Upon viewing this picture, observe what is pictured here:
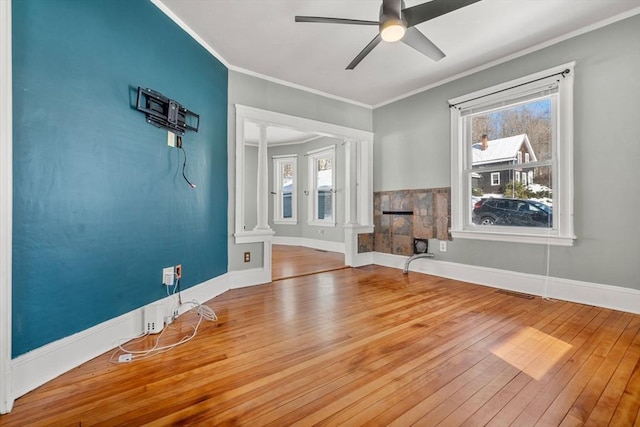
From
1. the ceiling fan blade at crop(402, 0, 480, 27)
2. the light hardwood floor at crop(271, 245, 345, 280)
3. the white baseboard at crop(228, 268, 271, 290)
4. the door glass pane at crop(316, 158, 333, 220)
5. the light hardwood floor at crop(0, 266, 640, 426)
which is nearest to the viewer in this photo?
the light hardwood floor at crop(0, 266, 640, 426)

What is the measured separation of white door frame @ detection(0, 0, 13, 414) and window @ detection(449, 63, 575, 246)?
3.96 metres

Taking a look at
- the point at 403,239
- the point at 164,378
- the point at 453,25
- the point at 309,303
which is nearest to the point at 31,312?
the point at 164,378

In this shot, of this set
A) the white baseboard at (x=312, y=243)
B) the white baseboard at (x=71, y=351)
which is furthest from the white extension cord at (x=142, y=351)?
the white baseboard at (x=312, y=243)

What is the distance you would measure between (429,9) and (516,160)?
2.10 meters

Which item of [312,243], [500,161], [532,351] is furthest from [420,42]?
[312,243]

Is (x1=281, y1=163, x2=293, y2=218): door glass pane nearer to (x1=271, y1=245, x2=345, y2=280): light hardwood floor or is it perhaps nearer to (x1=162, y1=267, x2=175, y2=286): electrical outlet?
(x1=271, y1=245, x2=345, y2=280): light hardwood floor

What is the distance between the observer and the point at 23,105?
4.68 feet

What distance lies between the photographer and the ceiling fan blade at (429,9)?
1840mm

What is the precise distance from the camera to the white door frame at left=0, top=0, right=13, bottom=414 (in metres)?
1.29

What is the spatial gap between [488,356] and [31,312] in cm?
255

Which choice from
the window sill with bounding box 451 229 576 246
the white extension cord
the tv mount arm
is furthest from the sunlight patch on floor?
the tv mount arm

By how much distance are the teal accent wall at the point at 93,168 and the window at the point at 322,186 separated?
399 cm

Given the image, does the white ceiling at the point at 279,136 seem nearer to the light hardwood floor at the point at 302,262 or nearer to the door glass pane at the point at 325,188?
the door glass pane at the point at 325,188

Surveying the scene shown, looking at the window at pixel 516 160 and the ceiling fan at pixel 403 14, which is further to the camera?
the window at pixel 516 160
